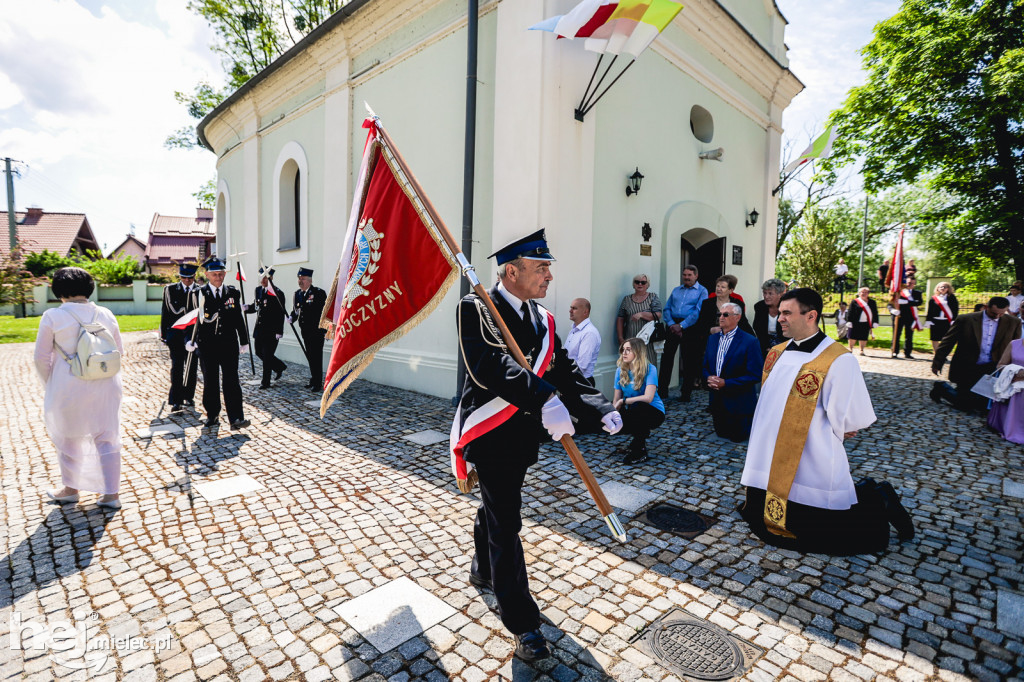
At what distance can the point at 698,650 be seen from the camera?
2.38 metres

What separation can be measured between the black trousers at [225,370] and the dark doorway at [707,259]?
25.0 ft

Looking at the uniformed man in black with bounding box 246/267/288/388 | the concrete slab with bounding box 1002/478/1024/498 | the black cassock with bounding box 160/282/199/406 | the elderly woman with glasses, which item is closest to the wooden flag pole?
the concrete slab with bounding box 1002/478/1024/498

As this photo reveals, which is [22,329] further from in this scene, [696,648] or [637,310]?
[696,648]

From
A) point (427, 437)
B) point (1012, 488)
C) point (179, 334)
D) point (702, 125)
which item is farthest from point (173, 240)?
point (1012, 488)

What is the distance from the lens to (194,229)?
5347 cm

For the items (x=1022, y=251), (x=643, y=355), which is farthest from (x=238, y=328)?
(x=1022, y=251)

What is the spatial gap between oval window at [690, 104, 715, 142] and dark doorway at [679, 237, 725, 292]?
1856mm

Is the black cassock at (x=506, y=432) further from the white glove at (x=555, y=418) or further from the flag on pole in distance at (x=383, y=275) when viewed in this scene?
the flag on pole in distance at (x=383, y=275)

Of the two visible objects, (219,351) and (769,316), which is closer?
(219,351)

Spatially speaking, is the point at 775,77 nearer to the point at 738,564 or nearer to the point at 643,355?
the point at 643,355

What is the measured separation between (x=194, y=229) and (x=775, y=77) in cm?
5784

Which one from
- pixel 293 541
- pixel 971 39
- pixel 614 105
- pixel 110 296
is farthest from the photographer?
pixel 110 296

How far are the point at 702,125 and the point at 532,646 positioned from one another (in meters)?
9.53

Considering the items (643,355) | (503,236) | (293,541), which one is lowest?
(293,541)
